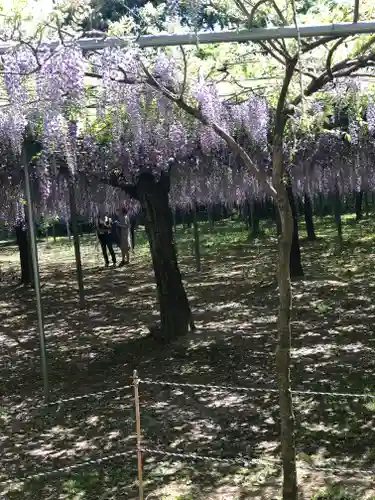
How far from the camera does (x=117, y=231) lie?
13.8 meters

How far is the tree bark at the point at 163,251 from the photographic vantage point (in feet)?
21.3

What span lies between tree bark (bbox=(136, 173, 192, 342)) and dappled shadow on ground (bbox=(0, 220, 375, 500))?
0.28 meters

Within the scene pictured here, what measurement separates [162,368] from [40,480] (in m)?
A: 2.26

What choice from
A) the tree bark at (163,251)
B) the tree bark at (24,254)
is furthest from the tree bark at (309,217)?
the tree bark at (163,251)

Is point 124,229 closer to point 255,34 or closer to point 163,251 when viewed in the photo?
point 163,251

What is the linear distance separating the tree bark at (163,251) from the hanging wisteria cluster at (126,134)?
0.22 metres

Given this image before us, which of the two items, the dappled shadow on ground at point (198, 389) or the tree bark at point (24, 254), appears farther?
the tree bark at point (24, 254)

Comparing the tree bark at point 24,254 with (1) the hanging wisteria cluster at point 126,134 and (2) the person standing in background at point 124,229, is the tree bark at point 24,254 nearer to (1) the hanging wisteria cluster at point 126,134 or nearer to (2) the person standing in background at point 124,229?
(2) the person standing in background at point 124,229

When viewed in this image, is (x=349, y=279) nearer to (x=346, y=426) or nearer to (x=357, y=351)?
(x=357, y=351)

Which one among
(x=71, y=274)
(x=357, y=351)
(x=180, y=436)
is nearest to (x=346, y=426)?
(x=180, y=436)

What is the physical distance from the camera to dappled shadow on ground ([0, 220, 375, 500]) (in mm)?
3539

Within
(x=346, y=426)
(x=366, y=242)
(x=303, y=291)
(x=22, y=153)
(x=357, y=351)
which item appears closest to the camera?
(x=346, y=426)

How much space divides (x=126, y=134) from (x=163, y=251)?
55.9 inches

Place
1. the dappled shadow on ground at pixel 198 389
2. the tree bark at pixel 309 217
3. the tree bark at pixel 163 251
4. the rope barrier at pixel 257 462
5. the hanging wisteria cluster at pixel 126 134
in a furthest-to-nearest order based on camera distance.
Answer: the tree bark at pixel 309 217 → the tree bark at pixel 163 251 → the hanging wisteria cluster at pixel 126 134 → the dappled shadow on ground at pixel 198 389 → the rope barrier at pixel 257 462
